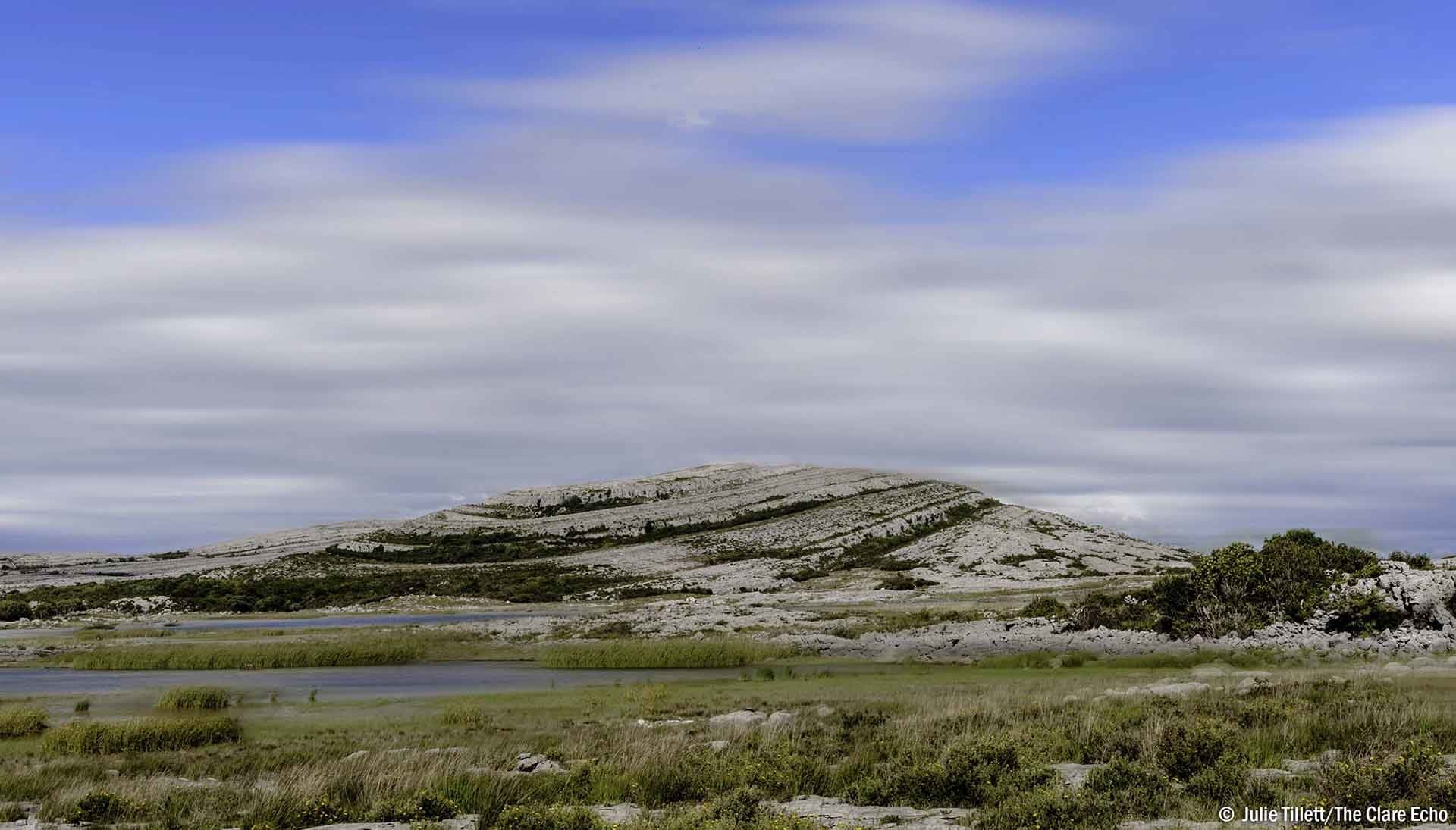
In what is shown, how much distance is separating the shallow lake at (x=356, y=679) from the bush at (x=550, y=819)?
2370cm

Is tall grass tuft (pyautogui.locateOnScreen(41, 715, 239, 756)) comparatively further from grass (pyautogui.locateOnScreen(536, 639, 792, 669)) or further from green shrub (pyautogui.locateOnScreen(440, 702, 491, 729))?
grass (pyautogui.locateOnScreen(536, 639, 792, 669))

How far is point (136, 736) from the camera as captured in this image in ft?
86.4

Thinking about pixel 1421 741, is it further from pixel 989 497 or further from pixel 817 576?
pixel 989 497

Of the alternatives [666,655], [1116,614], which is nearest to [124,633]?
[666,655]

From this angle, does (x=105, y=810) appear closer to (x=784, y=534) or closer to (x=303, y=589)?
(x=303, y=589)

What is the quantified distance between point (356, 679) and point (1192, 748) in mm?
34410

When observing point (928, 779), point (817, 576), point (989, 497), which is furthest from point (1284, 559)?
point (989, 497)

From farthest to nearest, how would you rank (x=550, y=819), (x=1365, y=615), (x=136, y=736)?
(x=1365, y=615) < (x=136, y=736) < (x=550, y=819)

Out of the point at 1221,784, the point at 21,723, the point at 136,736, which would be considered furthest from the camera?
the point at 21,723

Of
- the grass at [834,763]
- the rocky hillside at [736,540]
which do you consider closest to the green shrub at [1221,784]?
the grass at [834,763]

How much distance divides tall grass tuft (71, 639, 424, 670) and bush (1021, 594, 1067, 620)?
29402mm

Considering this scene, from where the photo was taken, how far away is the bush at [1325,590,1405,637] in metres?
41.0

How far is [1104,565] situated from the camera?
101 m

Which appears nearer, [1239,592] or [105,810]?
[105,810]
